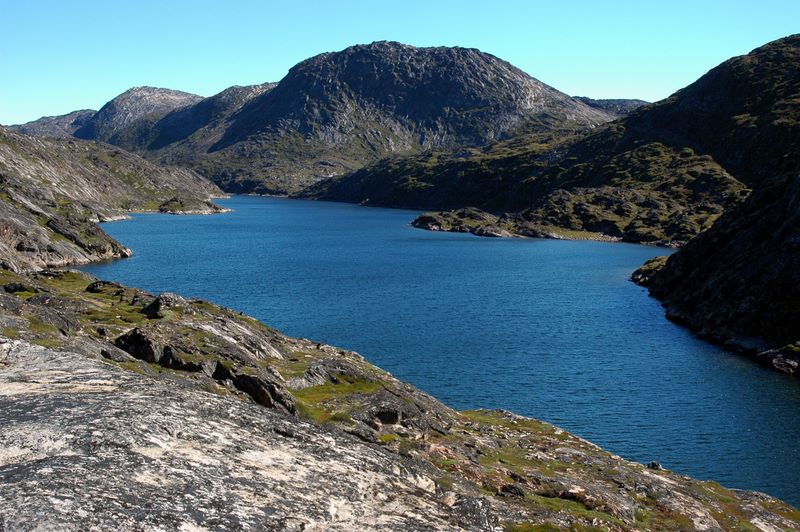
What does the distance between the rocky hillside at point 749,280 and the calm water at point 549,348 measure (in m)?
4.89

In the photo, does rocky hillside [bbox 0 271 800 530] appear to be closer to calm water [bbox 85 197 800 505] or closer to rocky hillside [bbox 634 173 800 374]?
calm water [bbox 85 197 800 505]

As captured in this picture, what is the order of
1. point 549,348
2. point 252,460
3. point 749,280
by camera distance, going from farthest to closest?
1. point 749,280
2. point 549,348
3. point 252,460

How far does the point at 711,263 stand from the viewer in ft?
439

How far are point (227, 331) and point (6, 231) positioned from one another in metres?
113

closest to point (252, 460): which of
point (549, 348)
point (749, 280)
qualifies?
point (549, 348)

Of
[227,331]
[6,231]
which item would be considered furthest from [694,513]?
[6,231]

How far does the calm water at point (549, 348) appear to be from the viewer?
67.1m

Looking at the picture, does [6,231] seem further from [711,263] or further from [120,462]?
[120,462]

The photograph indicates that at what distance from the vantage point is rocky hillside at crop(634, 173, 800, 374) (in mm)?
103500

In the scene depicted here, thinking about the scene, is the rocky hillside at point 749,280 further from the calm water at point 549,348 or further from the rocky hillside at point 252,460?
the rocky hillside at point 252,460

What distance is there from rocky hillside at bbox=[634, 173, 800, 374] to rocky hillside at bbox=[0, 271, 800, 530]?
61.5 meters

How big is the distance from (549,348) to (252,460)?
277 feet

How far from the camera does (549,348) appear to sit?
98.9 meters

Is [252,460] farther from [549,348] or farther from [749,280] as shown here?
[749,280]
